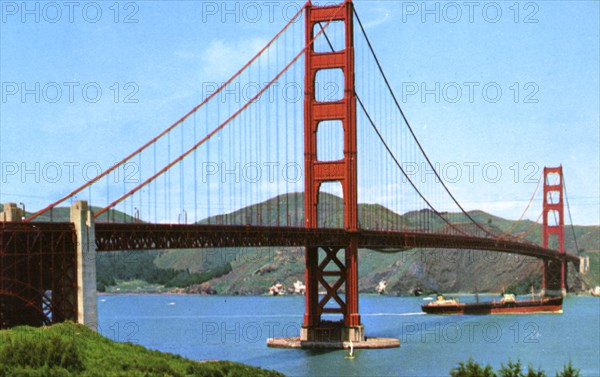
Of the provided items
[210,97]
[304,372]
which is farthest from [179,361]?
[210,97]

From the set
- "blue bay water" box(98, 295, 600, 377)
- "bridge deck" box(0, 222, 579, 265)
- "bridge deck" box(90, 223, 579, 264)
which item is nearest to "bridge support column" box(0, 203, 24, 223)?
"bridge deck" box(0, 222, 579, 265)

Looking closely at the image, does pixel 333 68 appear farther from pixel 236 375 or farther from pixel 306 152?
pixel 236 375

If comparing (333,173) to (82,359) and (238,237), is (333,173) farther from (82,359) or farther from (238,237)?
(82,359)

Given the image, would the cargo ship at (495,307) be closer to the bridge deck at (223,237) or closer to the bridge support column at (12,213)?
the bridge deck at (223,237)

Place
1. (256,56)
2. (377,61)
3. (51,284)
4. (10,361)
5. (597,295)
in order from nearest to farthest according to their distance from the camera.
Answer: (10,361), (51,284), (256,56), (377,61), (597,295)

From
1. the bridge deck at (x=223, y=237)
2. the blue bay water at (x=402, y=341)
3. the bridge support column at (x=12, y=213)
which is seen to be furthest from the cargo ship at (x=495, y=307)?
the bridge support column at (x=12, y=213)

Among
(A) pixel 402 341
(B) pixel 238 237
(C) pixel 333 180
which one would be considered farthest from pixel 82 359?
(A) pixel 402 341
